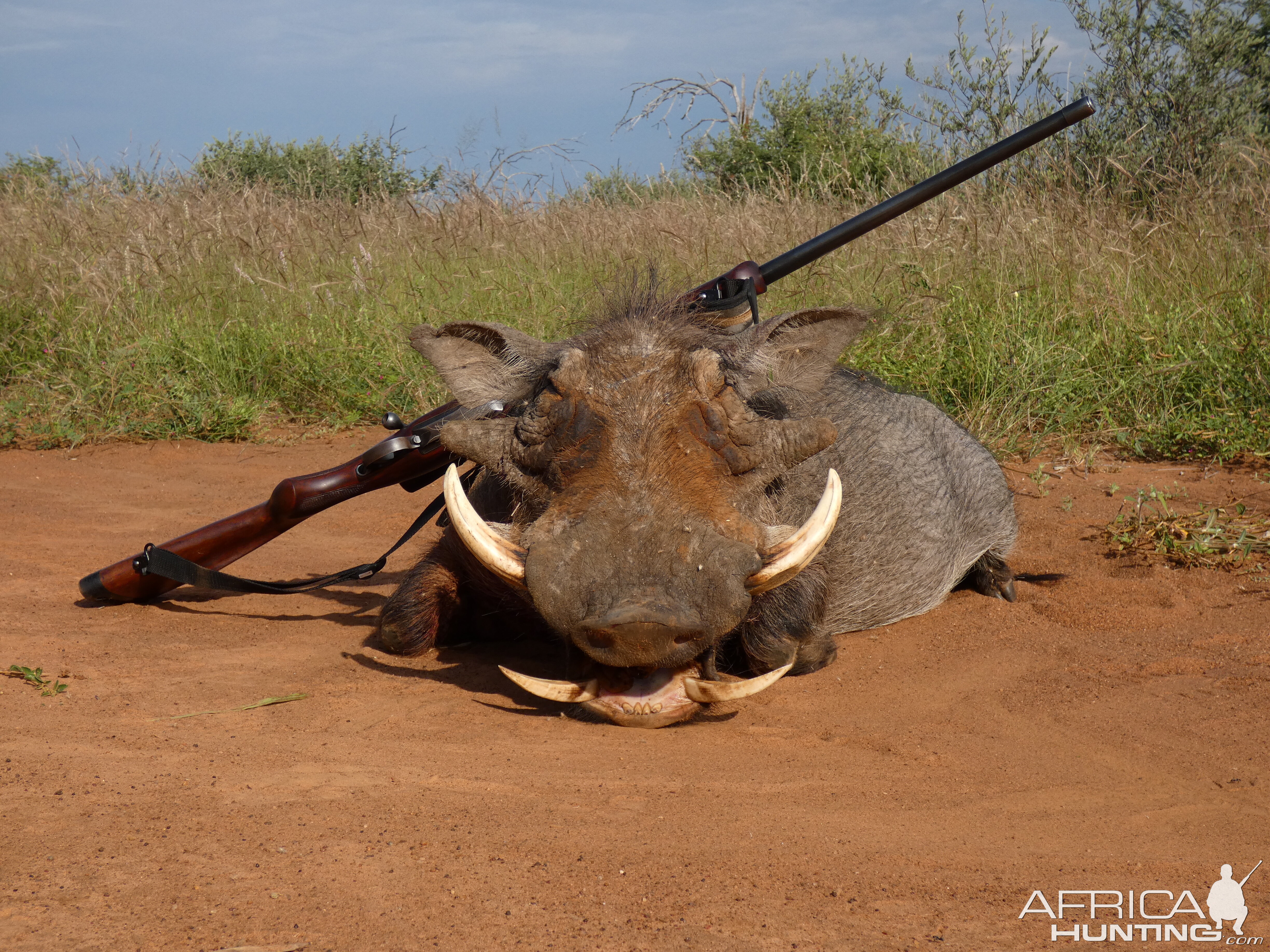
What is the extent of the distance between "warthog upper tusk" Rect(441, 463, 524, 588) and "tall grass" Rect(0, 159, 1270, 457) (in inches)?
131

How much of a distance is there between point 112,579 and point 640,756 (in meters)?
2.15

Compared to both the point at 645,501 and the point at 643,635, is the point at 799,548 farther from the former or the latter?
the point at 643,635

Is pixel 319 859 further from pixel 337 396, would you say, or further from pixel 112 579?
pixel 337 396

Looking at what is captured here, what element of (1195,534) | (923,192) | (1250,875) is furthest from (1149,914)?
(923,192)

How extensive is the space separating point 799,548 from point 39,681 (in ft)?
6.52

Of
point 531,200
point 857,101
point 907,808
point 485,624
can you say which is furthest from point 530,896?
point 857,101

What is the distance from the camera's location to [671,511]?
94.6 inches

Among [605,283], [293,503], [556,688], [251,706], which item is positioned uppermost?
[605,283]

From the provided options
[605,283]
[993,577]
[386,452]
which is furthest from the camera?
[605,283]

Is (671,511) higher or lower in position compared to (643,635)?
higher

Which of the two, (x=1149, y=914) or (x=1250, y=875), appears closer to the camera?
(x=1149, y=914)

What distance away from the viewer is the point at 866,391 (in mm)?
4121

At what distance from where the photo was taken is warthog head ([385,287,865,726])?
2.26m

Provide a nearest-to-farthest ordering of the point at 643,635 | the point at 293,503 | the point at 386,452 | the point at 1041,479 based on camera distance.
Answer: the point at 643,635
the point at 386,452
the point at 293,503
the point at 1041,479
